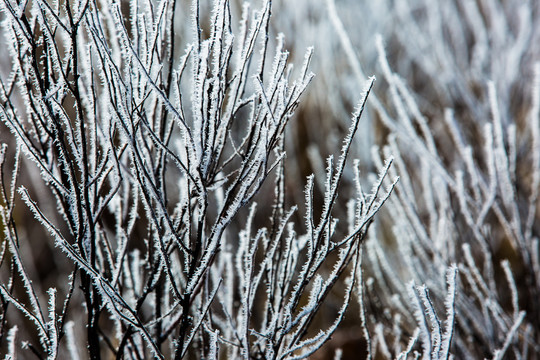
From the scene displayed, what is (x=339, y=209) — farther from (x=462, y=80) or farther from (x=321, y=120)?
(x=462, y=80)

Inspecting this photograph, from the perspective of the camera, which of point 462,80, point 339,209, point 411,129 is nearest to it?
point 411,129

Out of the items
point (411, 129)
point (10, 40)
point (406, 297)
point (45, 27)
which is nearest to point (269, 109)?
point (45, 27)

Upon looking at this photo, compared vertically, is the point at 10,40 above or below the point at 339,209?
below

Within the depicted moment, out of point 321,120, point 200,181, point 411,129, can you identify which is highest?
point 321,120

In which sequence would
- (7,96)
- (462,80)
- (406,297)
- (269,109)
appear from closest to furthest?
(269,109) < (7,96) < (406,297) < (462,80)

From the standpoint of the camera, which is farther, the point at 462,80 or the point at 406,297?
the point at 462,80

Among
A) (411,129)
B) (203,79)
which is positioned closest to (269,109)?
(203,79)
